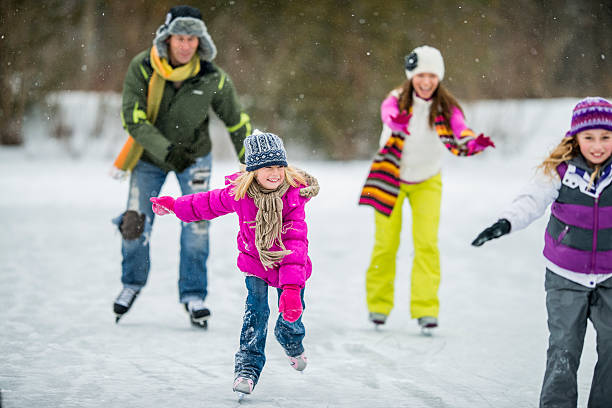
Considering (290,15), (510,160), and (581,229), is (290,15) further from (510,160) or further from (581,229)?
(581,229)

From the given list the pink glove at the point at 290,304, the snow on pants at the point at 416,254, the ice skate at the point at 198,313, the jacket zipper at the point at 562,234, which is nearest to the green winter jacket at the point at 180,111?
the ice skate at the point at 198,313

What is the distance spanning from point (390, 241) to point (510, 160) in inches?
381

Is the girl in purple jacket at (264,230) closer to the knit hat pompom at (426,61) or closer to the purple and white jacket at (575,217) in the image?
the purple and white jacket at (575,217)

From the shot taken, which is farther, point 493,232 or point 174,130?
point 174,130

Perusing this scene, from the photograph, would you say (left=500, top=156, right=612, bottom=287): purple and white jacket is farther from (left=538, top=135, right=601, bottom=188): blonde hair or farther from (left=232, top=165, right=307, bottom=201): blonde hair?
(left=232, top=165, right=307, bottom=201): blonde hair

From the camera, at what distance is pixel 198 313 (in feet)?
15.3

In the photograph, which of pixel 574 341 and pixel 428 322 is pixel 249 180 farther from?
pixel 428 322

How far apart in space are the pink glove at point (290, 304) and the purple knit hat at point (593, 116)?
126cm

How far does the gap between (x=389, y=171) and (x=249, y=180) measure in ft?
5.88

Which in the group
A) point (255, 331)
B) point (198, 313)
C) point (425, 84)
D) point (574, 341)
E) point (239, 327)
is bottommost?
point (239, 327)

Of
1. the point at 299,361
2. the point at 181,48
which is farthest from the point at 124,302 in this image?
the point at 299,361

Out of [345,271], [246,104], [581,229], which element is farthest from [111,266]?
[246,104]

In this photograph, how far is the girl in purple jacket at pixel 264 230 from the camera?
10.7 ft

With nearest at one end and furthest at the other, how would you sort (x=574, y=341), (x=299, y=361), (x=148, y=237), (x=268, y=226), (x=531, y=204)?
(x=574, y=341)
(x=531, y=204)
(x=268, y=226)
(x=299, y=361)
(x=148, y=237)
